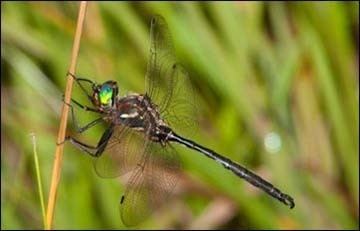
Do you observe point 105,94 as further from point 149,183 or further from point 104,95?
point 149,183

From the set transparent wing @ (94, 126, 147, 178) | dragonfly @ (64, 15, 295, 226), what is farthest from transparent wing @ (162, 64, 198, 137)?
transparent wing @ (94, 126, 147, 178)

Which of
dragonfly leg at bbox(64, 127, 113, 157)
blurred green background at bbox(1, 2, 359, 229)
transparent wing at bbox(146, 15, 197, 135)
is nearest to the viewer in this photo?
dragonfly leg at bbox(64, 127, 113, 157)

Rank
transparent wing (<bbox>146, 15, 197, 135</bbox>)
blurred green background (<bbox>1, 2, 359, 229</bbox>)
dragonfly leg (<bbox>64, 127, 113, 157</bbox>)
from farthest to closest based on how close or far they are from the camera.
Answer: blurred green background (<bbox>1, 2, 359, 229</bbox>)
transparent wing (<bbox>146, 15, 197, 135</bbox>)
dragonfly leg (<bbox>64, 127, 113, 157</bbox>)

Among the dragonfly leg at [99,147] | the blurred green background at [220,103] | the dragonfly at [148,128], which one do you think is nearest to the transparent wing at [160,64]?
the dragonfly at [148,128]

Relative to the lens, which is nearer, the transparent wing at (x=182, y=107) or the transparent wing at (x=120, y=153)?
the transparent wing at (x=120, y=153)

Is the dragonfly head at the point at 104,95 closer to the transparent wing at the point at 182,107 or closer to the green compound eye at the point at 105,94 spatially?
the green compound eye at the point at 105,94


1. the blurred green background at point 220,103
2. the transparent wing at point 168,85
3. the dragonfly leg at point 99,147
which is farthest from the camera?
the blurred green background at point 220,103

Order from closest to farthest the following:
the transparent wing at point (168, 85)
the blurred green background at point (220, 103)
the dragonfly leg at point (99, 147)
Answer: the dragonfly leg at point (99, 147)
the transparent wing at point (168, 85)
the blurred green background at point (220, 103)

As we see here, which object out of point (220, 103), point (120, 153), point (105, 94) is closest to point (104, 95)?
point (105, 94)

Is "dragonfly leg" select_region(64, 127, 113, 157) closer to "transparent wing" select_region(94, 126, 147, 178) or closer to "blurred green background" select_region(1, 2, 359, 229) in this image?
"transparent wing" select_region(94, 126, 147, 178)
